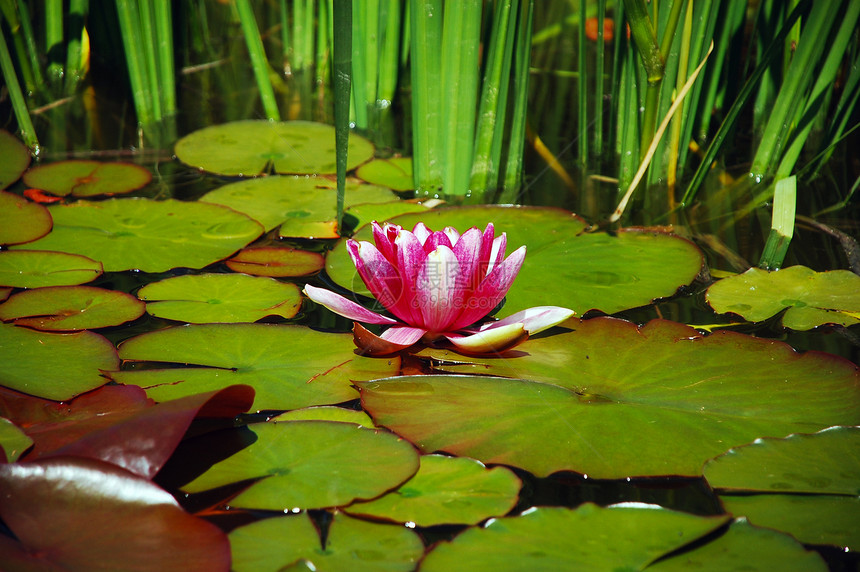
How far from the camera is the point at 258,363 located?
1338 mm

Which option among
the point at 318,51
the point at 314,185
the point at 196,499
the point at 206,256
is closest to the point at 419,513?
the point at 196,499

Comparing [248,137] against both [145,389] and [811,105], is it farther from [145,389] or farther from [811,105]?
[811,105]

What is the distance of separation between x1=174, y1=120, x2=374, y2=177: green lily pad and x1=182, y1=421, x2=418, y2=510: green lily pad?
1.39 m

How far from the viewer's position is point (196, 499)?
101cm

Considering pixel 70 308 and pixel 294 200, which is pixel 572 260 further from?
pixel 70 308

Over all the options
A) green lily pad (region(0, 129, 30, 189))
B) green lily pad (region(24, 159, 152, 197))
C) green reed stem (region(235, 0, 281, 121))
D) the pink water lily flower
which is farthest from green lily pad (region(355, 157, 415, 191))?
green lily pad (region(0, 129, 30, 189))

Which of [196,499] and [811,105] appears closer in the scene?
[196,499]

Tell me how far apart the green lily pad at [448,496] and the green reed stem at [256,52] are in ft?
6.20

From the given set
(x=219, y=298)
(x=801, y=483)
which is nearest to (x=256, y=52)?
(x=219, y=298)

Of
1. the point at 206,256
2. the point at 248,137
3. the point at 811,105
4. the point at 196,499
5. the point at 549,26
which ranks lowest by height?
the point at 196,499

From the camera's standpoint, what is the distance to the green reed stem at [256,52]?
2.37 meters

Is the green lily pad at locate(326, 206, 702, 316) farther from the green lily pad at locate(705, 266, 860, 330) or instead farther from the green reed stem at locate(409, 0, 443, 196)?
the green reed stem at locate(409, 0, 443, 196)

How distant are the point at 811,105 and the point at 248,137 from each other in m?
1.92

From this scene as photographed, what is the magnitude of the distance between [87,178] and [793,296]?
2.11m
